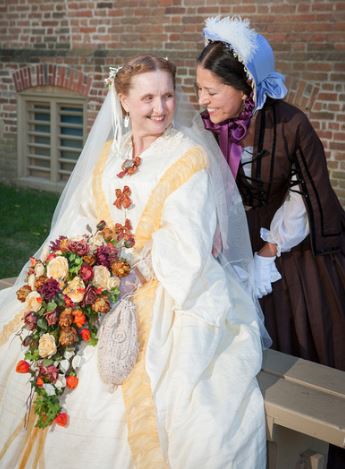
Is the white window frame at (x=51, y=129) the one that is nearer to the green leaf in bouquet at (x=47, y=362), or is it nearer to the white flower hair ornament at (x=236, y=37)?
the white flower hair ornament at (x=236, y=37)

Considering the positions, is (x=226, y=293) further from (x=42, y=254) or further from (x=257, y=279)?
(x=42, y=254)

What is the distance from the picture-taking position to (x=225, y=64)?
2686mm

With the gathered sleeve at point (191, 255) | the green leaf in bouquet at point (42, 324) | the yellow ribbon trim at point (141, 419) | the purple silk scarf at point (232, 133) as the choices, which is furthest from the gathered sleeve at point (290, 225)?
the green leaf in bouquet at point (42, 324)

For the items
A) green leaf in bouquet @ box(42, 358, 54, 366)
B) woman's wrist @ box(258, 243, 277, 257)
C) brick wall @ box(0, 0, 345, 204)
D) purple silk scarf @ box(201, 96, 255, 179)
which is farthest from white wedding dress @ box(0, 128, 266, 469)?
brick wall @ box(0, 0, 345, 204)

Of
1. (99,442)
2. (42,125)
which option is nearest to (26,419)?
(99,442)

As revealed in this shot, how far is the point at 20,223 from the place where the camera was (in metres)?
6.61

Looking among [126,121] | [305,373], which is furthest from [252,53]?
[305,373]

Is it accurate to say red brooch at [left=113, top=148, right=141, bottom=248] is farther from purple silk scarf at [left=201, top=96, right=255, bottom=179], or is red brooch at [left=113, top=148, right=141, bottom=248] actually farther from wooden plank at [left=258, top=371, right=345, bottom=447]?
→ wooden plank at [left=258, top=371, right=345, bottom=447]

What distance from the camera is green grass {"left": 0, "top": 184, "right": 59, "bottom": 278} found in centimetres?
548

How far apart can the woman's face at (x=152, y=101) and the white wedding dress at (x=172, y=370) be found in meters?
0.09

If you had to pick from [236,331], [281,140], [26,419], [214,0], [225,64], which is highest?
[214,0]

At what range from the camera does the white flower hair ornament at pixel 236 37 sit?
2.66 m

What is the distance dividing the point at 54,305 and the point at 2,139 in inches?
265

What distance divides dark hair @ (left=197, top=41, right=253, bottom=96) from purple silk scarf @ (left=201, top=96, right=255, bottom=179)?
0.49ft
